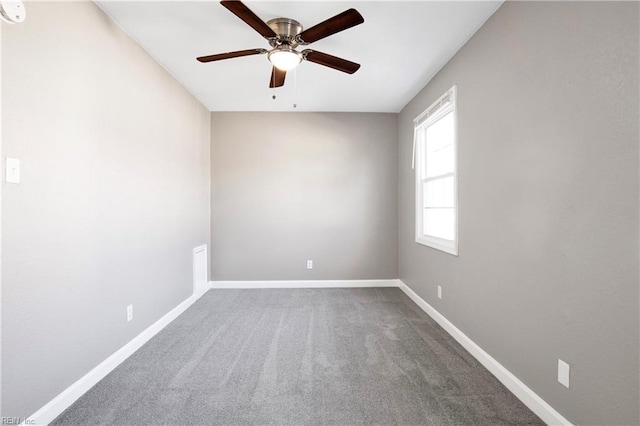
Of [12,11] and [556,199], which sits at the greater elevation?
[12,11]

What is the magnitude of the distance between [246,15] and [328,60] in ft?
2.33

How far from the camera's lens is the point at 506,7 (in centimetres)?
202

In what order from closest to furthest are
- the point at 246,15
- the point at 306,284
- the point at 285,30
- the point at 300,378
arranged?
the point at 246,15 → the point at 300,378 → the point at 285,30 → the point at 306,284

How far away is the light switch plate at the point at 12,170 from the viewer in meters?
1.47

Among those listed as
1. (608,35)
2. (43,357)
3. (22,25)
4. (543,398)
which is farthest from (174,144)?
(543,398)

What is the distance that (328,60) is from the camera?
7.58ft

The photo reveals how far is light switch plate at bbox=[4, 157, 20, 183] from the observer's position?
58.0 inches

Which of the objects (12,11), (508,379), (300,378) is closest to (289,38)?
(12,11)

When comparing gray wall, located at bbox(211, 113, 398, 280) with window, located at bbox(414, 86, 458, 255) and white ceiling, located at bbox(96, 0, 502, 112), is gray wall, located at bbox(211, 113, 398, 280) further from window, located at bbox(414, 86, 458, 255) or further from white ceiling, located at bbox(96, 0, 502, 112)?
window, located at bbox(414, 86, 458, 255)

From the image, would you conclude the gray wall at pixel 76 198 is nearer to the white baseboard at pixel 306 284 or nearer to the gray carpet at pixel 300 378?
the gray carpet at pixel 300 378

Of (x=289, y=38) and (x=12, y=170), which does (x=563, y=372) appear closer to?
(x=289, y=38)

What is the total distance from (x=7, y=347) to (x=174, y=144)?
227cm

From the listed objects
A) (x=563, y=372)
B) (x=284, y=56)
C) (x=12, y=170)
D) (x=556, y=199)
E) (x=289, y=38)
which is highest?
(x=289, y=38)

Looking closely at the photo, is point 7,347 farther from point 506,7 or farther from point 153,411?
point 506,7
